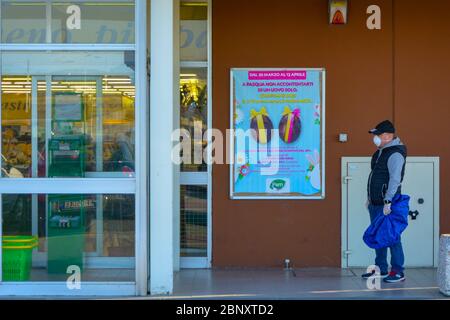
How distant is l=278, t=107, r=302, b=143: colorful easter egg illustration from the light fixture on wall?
1.20 metres

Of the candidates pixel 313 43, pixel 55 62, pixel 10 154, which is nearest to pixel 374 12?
pixel 313 43

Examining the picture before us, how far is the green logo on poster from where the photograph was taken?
789cm

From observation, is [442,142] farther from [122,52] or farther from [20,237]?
[20,237]

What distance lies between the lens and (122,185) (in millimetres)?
6641

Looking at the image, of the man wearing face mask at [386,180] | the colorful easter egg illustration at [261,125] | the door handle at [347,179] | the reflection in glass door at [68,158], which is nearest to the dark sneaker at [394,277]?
the man wearing face mask at [386,180]

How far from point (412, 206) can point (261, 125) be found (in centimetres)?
211

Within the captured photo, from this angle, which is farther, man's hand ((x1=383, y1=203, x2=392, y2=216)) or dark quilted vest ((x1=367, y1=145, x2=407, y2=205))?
dark quilted vest ((x1=367, y1=145, x2=407, y2=205))

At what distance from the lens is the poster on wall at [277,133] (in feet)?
25.8

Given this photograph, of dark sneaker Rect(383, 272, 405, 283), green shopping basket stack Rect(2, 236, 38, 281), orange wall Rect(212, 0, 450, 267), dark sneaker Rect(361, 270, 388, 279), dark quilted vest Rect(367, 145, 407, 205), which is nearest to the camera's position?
green shopping basket stack Rect(2, 236, 38, 281)

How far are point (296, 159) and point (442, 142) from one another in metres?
1.81

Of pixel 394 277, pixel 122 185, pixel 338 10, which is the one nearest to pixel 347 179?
pixel 394 277

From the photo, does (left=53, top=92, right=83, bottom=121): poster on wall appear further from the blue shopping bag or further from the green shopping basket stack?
the blue shopping bag

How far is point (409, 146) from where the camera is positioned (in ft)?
25.8

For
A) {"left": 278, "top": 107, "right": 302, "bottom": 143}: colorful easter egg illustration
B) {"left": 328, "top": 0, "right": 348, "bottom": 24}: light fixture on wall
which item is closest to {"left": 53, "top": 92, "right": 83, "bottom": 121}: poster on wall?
{"left": 278, "top": 107, "right": 302, "bottom": 143}: colorful easter egg illustration
